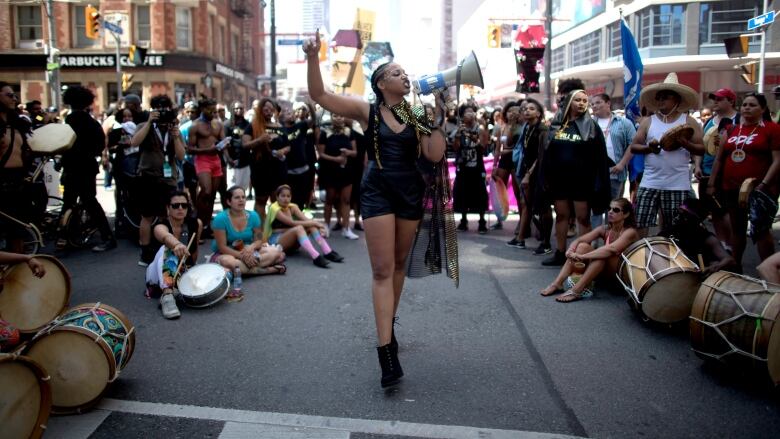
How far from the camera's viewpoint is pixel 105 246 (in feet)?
27.9

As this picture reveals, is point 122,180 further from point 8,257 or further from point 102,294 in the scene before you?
point 8,257

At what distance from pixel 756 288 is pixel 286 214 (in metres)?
5.26

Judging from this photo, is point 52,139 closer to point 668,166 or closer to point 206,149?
point 206,149

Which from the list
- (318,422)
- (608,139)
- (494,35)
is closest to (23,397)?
(318,422)

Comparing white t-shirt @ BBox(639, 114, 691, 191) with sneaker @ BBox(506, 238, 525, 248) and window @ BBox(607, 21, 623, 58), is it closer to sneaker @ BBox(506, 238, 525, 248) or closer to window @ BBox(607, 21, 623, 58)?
sneaker @ BBox(506, 238, 525, 248)

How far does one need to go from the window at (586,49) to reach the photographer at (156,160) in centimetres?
3463

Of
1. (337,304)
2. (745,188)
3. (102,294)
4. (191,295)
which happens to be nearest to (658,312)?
(745,188)

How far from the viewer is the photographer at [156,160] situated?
7.52m

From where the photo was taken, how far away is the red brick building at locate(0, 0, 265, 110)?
105 ft

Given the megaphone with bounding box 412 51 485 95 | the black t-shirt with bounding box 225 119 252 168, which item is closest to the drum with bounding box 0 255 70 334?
the megaphone with bounding box 412 51 485 95

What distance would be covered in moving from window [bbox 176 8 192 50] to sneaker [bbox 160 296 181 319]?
31.9m

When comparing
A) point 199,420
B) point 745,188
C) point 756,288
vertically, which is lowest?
point 199,420

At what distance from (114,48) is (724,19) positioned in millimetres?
29019

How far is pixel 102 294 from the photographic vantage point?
251 inches
